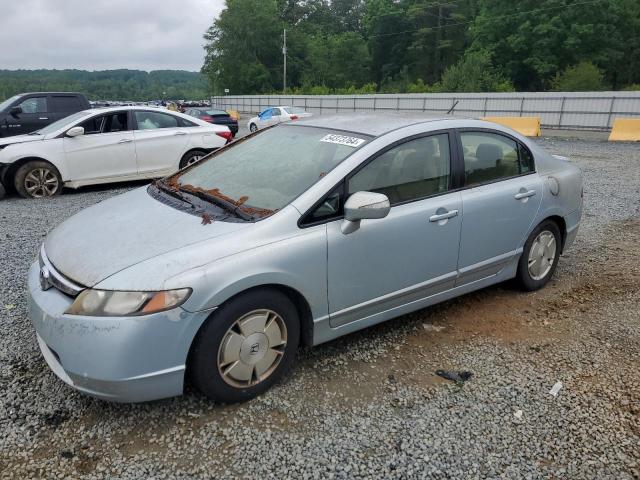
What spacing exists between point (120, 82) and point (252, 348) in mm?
123621

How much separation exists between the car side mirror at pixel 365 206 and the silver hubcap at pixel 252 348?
72 centimetres

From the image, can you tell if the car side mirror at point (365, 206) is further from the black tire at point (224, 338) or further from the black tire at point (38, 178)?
the black tire at point (38, 178)

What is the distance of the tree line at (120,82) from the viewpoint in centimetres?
8500

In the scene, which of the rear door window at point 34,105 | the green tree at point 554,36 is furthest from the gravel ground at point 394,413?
the green tree at point 554,36

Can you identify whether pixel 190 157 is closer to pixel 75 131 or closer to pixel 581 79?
pixel 75 131

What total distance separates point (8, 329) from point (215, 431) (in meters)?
1.99

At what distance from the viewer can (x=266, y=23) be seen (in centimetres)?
7288

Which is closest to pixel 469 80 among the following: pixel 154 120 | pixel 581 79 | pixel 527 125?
pixel 581 79

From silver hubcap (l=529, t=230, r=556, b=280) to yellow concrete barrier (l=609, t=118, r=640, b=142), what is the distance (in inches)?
618

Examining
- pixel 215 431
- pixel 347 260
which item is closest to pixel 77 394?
pixel 215 431

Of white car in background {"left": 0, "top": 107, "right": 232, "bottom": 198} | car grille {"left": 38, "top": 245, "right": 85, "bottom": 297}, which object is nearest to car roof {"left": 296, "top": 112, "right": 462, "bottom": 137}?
car grille {"left": 38, "top": 245, "right": 85, "bottom": 297}

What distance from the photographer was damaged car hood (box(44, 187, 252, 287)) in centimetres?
253

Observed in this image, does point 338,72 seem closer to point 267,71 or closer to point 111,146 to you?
point 267,71

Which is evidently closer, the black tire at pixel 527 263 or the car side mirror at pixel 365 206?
the car side mirror at pixel 365 206
